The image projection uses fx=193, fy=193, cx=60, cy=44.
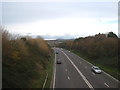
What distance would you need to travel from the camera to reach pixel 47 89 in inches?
868

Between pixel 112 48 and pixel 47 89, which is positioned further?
pixel 112 48

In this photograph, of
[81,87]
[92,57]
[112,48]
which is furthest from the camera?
[92,57]

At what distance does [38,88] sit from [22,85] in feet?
8.32

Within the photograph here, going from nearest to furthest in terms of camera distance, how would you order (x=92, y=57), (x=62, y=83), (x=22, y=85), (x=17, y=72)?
(x=22, y=85), (x=17, y=72), (x=62, y=83), (x=92, y=57)

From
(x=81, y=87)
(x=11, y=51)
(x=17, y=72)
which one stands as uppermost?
→ (x=11, y=51)

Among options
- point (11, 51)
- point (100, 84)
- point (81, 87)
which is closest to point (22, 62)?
point (11, 51)

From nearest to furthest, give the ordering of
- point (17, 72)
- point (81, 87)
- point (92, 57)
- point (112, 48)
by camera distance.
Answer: point (17, 72), point (81, 87), point (112, 48), point (92, 57)

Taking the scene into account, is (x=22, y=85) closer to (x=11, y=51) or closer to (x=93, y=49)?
(x=11, y=51)

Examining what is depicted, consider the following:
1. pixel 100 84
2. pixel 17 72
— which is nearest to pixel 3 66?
pixel 17 72

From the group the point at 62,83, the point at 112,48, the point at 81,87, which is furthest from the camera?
the point at 112,48

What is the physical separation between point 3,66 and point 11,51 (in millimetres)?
2774

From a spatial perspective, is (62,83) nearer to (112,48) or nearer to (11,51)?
(11,51)

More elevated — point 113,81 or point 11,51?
point 11,51

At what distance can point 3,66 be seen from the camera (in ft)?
65.1
